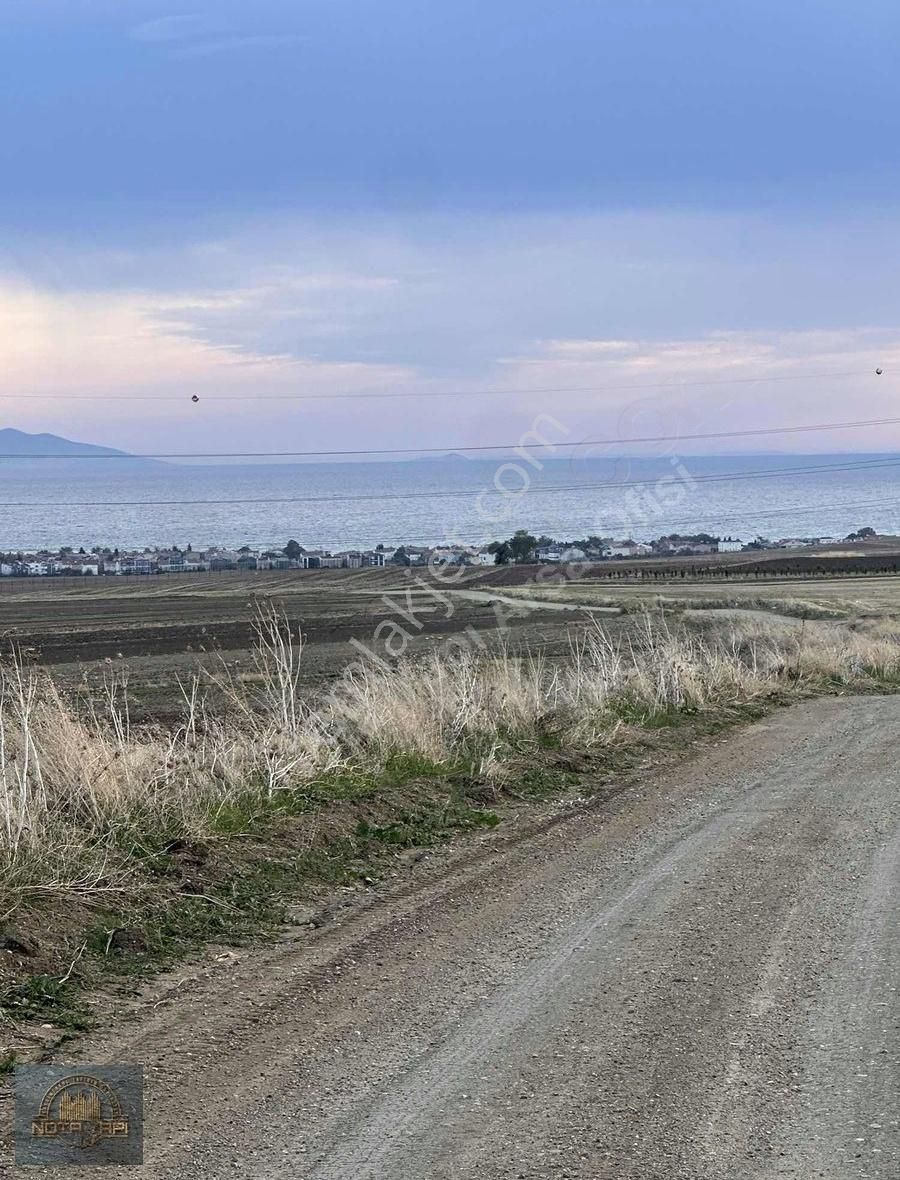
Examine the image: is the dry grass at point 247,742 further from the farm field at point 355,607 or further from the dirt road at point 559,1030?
the farm field at point 355,607

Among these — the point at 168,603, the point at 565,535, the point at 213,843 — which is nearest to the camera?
the point at 213,843

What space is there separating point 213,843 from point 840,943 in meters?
4.09

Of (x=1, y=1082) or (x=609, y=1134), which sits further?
(x=1, y=1082)

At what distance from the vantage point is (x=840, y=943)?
6891mm

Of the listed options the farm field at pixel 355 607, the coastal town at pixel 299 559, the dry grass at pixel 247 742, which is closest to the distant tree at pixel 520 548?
the coastal town at pixel 299 559

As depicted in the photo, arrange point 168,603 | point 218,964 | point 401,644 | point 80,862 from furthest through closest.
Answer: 1. point 168,603
2. point 401,644
3. point 80,862
4. point 218,964

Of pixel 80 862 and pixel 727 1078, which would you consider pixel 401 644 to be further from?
pixel 727 1078

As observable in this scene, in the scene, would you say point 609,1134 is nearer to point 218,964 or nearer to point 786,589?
point 218,964

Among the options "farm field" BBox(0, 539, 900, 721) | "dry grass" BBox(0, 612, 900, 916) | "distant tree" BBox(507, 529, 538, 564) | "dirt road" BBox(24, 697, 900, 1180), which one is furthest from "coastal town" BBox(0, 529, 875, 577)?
"dirt road" BBox(24, 697, 900, 1180)

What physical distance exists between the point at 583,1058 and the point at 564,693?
11.3 metres

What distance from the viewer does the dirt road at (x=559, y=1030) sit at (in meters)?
4.51

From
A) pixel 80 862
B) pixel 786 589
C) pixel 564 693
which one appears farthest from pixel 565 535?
pixel 80 862

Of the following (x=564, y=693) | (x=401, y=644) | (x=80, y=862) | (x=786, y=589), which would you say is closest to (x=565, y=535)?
(x=786, y=589)

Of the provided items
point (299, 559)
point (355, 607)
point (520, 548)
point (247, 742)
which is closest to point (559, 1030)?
point (247, 742)
